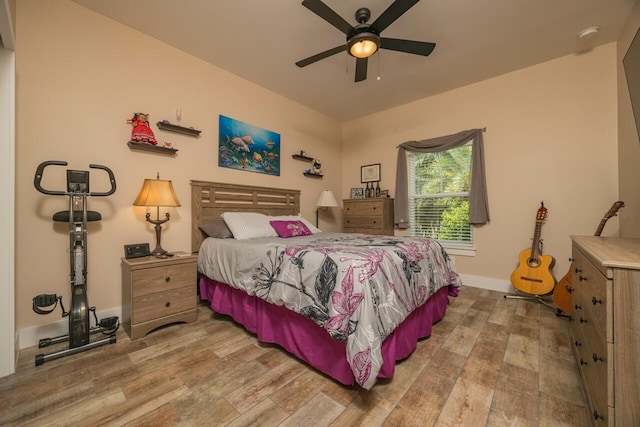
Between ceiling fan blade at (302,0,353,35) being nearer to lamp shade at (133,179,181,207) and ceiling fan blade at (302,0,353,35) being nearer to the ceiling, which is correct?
the ceiling

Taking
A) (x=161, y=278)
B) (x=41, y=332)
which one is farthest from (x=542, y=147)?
(x=41, y=332)

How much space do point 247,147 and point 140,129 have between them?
1.21 metres

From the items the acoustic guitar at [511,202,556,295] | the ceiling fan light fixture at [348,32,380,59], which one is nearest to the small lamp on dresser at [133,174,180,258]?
the ceiling fan light fixture at [348,32,380,59]

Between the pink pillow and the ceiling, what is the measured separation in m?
1.90

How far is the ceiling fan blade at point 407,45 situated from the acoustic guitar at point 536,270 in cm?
230

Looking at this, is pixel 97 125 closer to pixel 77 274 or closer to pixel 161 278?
pixel 77 274

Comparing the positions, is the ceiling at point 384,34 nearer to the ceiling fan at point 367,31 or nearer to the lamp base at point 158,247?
the ceiling fan at point 367,31

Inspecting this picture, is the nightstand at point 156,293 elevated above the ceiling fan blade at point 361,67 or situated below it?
below

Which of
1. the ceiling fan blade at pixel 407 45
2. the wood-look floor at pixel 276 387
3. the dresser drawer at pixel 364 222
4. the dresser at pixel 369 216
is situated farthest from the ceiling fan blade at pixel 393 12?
the dresser drawer at pixel 364 222

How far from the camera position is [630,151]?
2.28m

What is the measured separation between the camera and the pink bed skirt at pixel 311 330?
1490 mm

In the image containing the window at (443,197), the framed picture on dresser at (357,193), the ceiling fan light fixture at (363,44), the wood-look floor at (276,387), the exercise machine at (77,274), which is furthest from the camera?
the framed picture on dresser at (357,193)

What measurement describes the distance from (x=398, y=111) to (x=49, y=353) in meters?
4.81

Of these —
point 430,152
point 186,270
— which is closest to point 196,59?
point 186,270
